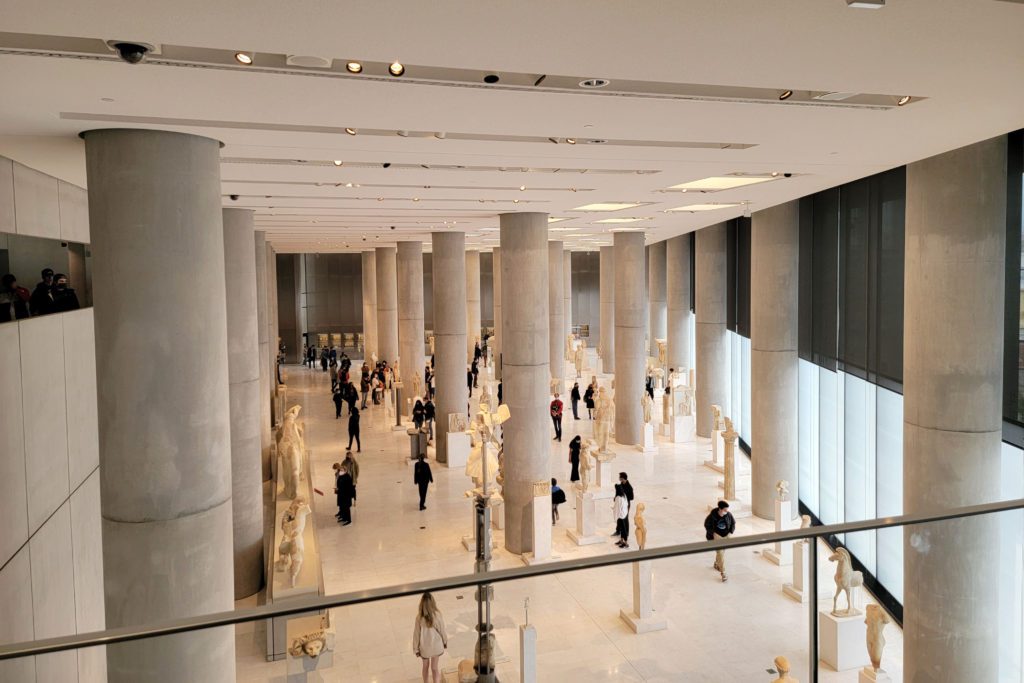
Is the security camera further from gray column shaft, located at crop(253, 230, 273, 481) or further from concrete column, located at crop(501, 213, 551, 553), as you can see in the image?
gray column shaft, located at crop(253, 230, 273, 481)

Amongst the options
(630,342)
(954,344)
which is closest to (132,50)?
(954,344)

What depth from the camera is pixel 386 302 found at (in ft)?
95.9

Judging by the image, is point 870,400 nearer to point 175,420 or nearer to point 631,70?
point 631,70

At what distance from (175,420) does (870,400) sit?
12.7 metres

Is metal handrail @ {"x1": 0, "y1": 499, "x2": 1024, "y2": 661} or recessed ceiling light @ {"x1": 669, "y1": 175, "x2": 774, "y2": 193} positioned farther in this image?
recessed ceiling light @ {"x1": 669, "y1": 175, "x2": 774, "y2": 193}

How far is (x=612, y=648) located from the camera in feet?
16.1

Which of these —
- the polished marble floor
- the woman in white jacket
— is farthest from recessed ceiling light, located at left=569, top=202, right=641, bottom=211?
the woman in white jacket

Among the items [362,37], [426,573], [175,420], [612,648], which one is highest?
[362,37]

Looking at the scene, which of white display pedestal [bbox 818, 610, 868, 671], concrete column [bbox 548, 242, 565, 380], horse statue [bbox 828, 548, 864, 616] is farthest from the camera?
concrete column [bbox 548, 242, 565, 380]

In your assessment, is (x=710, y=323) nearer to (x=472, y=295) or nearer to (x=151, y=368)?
(x=472, y=295)

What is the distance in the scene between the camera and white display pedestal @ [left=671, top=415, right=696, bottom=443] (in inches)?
904

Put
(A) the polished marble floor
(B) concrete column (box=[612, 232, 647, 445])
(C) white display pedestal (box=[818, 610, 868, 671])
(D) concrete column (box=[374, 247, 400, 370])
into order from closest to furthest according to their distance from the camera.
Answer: (A) the polished marble floor → (C) white display pedestal (box=[818, 610, 868, 671]) → (B) concrete column (box=[612, 232, 647, 445]) → (D) concrete column (box=[374, 247, 400, 370])

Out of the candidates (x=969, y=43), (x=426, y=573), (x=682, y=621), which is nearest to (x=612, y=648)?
(x=682, y=621)

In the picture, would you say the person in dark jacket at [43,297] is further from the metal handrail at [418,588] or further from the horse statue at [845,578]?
the horse statue at [845,578]
